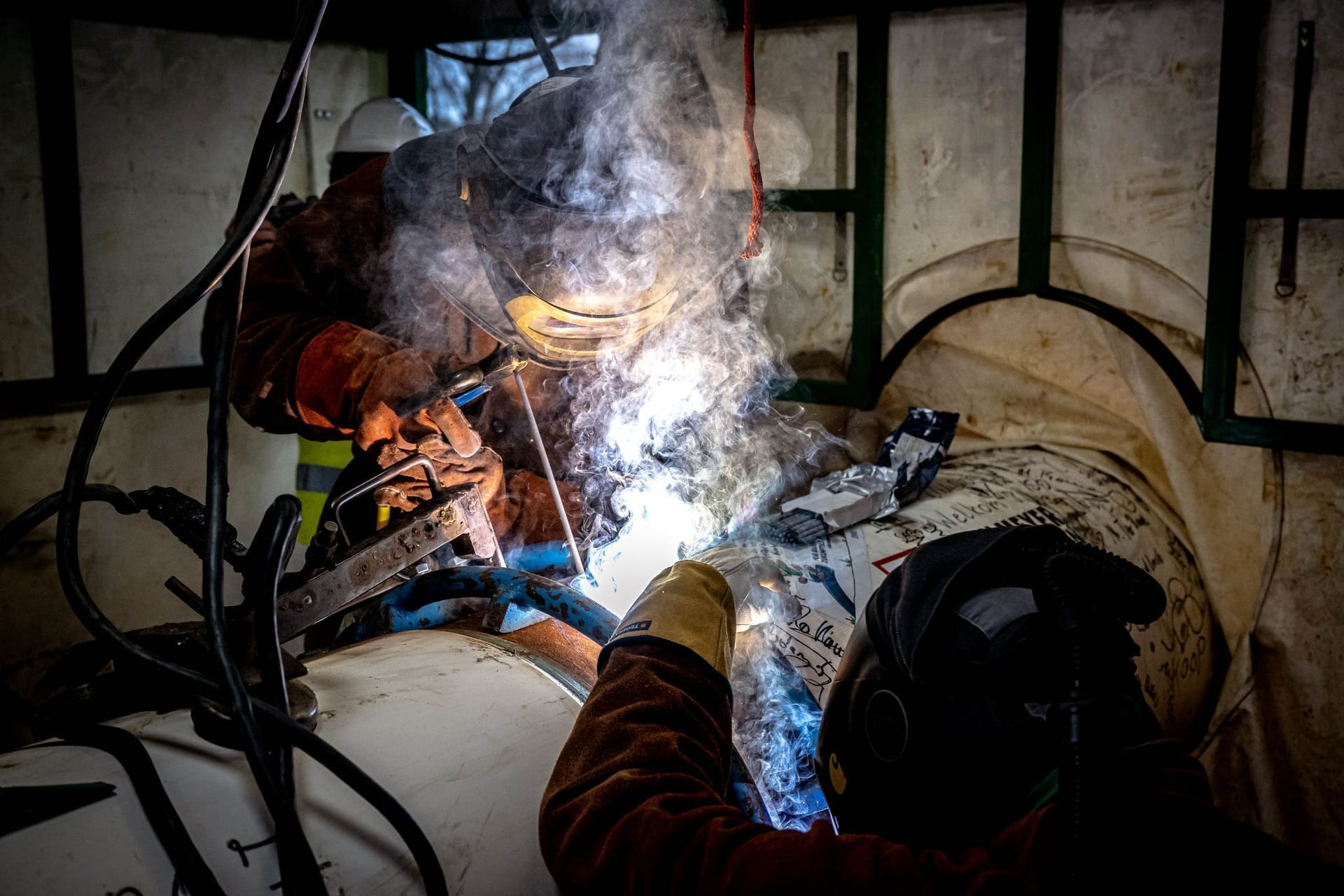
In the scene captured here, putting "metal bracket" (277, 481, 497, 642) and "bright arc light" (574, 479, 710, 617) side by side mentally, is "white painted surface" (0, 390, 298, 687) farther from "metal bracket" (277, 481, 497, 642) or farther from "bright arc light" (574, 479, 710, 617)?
"metal bracket" (277, 481, 497, 642)

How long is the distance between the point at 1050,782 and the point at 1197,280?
236 centimetres

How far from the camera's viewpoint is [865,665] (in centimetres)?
121

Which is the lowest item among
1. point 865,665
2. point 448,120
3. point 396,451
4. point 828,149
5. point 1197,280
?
point 865,665

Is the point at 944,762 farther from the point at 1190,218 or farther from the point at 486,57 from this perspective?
the point at 486,57

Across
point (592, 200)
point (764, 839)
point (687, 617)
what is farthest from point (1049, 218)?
point (764, 839)

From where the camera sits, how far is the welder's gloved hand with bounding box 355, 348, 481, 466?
1.98m

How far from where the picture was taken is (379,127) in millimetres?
4168

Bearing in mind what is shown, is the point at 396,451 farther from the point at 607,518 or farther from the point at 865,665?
the point at 865,665

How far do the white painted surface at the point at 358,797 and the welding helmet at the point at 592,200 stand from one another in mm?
564

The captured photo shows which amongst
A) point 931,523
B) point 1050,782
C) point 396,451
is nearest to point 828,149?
point 931,523

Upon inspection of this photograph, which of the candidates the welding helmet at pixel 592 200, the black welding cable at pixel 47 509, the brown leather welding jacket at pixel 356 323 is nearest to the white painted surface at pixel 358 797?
the black welding cable at pixel 47 509

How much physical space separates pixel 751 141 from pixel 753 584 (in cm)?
89

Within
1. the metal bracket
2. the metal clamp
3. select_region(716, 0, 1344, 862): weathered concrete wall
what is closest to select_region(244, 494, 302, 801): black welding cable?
the metal bracket

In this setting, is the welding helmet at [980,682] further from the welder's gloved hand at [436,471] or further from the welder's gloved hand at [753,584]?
the welder's gloved hand at [436,471]
